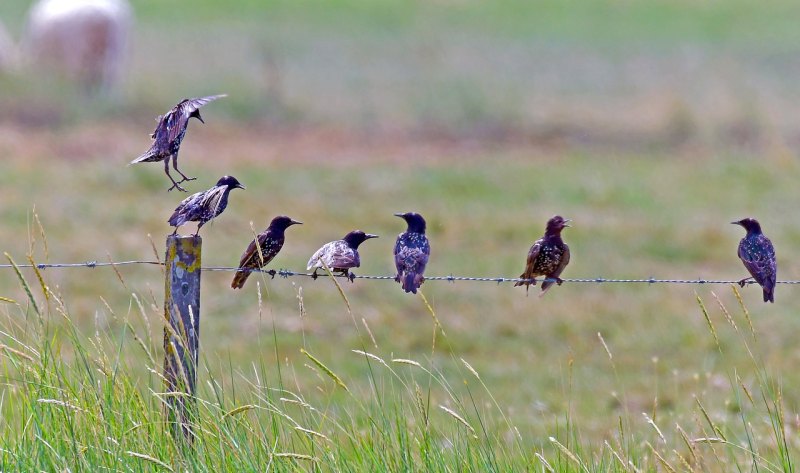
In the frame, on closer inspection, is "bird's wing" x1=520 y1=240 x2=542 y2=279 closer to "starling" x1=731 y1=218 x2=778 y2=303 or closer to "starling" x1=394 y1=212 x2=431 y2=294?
"starling" x1=394 y1=212 x2=431 y2=294

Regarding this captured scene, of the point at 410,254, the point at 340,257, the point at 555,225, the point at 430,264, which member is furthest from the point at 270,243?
the point at 430,264

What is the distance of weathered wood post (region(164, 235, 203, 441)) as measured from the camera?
4.57m

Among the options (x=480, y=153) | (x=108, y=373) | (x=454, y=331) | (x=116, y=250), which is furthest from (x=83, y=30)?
(x=108, y=373)

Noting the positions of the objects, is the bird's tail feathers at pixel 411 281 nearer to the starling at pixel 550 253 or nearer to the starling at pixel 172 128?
the starling at pixel 550 253

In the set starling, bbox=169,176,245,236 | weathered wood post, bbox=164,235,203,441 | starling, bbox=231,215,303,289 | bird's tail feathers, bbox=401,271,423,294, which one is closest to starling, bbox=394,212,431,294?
bird's tail feathers, bbox=401,271,423,294

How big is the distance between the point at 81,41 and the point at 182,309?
72.0 ft

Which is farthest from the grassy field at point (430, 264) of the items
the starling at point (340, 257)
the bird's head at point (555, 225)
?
the bird's head at point (555, 225)

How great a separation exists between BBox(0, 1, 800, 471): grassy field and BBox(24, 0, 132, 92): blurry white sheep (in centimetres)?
68

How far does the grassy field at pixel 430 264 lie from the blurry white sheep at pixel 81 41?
0.68 m

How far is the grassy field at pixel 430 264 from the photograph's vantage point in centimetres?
459

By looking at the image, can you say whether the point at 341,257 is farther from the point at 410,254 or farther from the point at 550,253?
the point at 550,253

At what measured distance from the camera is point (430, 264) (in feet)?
43.8

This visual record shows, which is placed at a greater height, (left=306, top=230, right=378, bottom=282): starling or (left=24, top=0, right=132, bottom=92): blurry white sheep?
(left=24, top=0, right=132, bottom=92): blurry white sheep

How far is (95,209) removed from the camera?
1470cm
